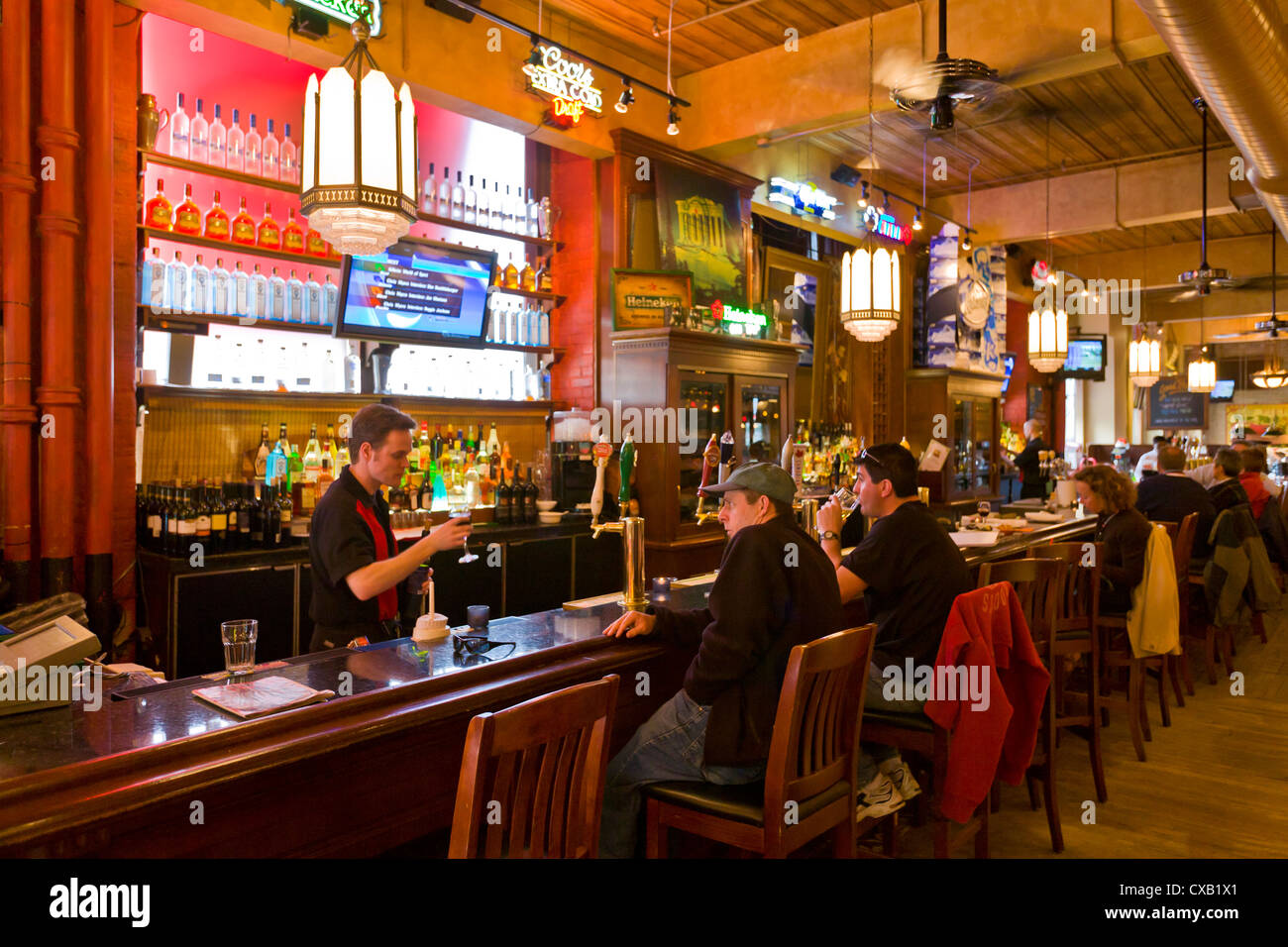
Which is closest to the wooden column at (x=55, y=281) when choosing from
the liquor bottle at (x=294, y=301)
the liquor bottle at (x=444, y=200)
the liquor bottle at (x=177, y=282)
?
the liquor bottle at (x=177, y=282)

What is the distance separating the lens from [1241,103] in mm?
4047

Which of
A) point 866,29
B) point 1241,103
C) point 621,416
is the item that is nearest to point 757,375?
point 621,416

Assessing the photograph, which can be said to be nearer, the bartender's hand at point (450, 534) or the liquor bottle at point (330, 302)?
the bartender's hand at point (450, 534)

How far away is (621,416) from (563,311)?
935mm

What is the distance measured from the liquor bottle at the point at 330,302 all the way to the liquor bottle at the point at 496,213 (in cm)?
136

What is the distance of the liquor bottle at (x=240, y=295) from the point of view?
14.8 ft

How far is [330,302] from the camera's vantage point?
4945 mm

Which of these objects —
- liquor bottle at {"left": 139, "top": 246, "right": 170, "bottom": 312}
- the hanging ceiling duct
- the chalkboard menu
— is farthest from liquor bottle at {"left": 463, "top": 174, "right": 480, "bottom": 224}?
the chalkboard menu

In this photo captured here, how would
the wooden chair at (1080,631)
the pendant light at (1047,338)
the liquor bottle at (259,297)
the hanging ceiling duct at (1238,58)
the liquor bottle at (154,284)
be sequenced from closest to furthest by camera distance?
the hanging ceiling duct at (1238,58)
the wooden chair at (1080,631)
the liquor bottle at (154,284)
the liquor bottle at (259,297)
the pendant light at (1047,338)

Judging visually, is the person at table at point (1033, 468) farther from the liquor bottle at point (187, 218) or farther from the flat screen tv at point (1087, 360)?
the liquor bottle at point (187, 218)

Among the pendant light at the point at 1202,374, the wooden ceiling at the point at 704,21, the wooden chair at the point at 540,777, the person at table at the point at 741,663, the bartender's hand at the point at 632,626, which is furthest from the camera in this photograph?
the pendant light at the point at 1202,374

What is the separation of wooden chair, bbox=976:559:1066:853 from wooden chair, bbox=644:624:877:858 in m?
1.18

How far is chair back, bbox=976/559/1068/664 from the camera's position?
11.0 ft
